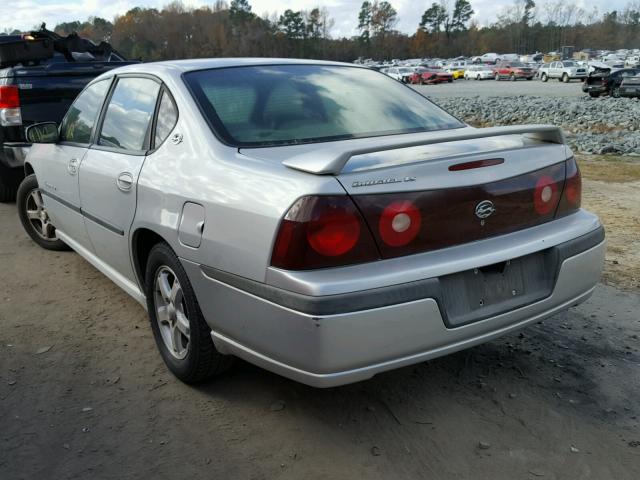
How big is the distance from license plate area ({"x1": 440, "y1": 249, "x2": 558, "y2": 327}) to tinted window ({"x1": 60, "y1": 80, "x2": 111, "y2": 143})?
106 inches

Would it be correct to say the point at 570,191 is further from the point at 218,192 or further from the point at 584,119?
the point at 584,119

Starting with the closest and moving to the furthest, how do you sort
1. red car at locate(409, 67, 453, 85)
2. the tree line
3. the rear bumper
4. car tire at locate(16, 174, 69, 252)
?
the rear bumper → car tire at locate(16, 174, 69, 252) → red car at locate(409, 67, 453, 85) → the tree line

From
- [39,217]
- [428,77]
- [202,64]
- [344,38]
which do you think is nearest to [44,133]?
[39,217]

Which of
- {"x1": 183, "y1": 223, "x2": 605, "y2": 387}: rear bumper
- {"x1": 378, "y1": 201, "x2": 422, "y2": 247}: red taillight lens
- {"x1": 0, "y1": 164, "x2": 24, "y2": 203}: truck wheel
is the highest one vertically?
{"x1": 378, "y1": 201, "x2": 422, "y2": 247}: red taillight lens

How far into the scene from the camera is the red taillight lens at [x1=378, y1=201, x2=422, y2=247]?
2.45 meters

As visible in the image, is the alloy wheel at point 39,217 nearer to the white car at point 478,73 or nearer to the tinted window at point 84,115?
the tinted window at point 84,115

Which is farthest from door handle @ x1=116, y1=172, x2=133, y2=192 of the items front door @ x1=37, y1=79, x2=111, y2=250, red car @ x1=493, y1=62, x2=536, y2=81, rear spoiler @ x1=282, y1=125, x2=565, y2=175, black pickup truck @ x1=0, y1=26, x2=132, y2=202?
red car @ x1=493, y1=62, x2=536, y2=81

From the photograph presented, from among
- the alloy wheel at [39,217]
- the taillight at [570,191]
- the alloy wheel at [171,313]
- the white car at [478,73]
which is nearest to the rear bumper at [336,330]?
the alloy wheel at [171,313]

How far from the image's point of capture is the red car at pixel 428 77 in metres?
57.4

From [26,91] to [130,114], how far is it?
380 cm

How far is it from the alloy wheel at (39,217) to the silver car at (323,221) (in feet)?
6.28

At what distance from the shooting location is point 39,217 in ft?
18.3

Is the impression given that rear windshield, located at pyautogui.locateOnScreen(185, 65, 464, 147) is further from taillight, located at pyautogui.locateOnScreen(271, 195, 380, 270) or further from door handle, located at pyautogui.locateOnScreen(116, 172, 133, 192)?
taillight, located at pyautogui.locateOnScreen(271, 195, 380, 270)

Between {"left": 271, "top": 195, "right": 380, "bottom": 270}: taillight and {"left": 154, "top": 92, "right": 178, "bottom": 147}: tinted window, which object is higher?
{"left": 154, "top": 92, "right": 178, "bottom": 147}: tinted window
